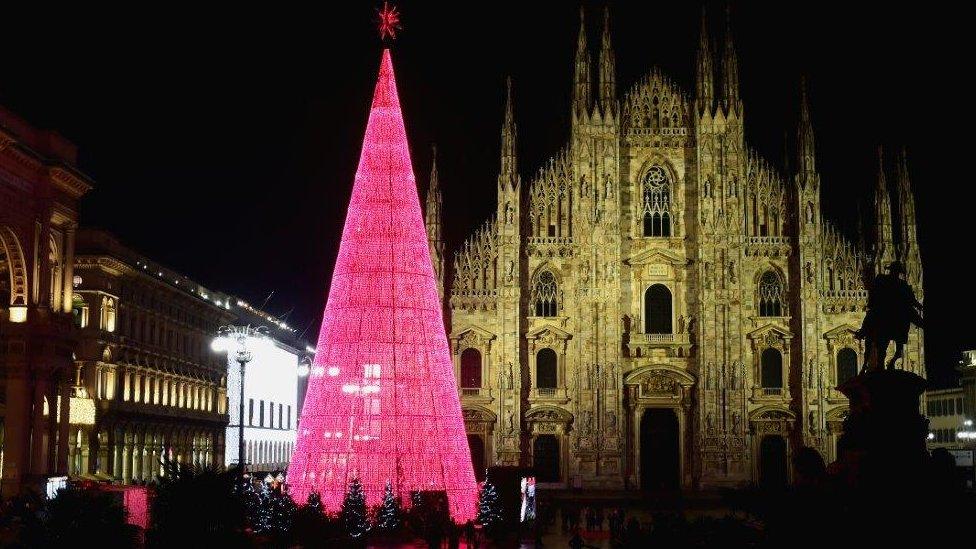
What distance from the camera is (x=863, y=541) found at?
16.9 m

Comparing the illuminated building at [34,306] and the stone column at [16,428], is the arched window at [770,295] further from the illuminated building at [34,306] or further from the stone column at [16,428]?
the stone column at [16,428]

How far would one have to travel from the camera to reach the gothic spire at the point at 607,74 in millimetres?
58875

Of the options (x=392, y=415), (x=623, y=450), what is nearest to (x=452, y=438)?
(x=392, y=415)

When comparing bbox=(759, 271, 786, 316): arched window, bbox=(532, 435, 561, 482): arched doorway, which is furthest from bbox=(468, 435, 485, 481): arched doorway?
bbox=(759, 271, 786, 316): arched window

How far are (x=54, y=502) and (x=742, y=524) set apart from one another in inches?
412

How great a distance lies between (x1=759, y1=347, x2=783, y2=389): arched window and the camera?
58.5 m

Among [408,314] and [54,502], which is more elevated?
[408,314]

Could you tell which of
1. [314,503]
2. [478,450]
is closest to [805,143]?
[478,450]

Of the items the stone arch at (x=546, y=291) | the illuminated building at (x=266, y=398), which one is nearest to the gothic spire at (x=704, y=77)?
the stone arch at (x=546, y=291)

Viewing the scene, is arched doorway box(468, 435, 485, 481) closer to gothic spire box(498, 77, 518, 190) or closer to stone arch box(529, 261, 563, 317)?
stone arch box(529, 261, 563, 317)

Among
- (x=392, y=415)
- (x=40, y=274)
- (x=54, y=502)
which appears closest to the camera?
(x=54, y=502)

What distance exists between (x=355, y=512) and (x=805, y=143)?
1437 inches

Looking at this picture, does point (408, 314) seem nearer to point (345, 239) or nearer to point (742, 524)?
point (345, 239)

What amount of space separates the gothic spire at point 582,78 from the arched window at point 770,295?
11.5 metres
